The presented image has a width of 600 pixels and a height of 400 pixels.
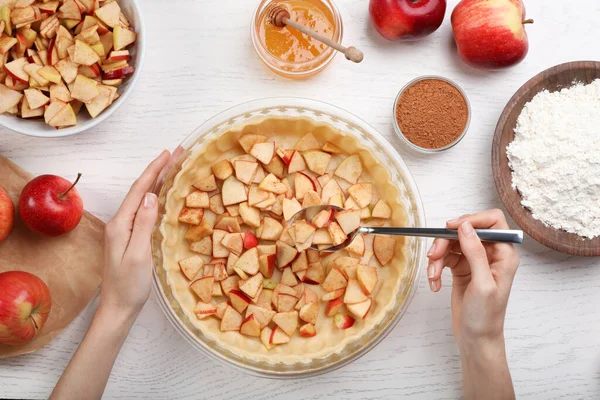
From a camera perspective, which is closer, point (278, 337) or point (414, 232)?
point (414, 232)

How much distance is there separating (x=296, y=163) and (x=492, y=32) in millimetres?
612

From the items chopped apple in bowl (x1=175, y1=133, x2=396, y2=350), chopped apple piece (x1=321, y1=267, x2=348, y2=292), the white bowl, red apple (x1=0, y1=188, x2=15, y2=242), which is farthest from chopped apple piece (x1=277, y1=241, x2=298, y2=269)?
red apple (x1=0, y1=188, x2=15, y2=242)

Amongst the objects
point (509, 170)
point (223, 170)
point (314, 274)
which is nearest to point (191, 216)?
point (223, 170)

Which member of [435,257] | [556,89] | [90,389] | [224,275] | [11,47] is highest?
[11,47]

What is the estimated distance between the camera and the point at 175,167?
151 cm

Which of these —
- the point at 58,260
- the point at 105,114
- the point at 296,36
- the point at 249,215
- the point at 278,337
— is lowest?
the point at 278,337

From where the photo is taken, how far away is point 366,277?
1.51 m

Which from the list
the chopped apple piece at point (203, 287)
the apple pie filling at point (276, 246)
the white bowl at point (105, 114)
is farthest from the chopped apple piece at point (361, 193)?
the white bowl at point (105, 114)

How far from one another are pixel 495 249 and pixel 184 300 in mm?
781

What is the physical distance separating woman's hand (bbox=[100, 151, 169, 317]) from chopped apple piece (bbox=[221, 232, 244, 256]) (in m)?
0.21

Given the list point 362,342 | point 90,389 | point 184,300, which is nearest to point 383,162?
point 362,342

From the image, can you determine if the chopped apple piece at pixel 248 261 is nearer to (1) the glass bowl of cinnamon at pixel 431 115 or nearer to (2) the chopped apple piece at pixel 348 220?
(2) the chopped apple piece at pixel 348 220

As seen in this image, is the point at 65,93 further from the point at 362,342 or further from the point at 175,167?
the point at 362,342

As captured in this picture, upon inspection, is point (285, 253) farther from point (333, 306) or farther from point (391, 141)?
point (391, 141)
